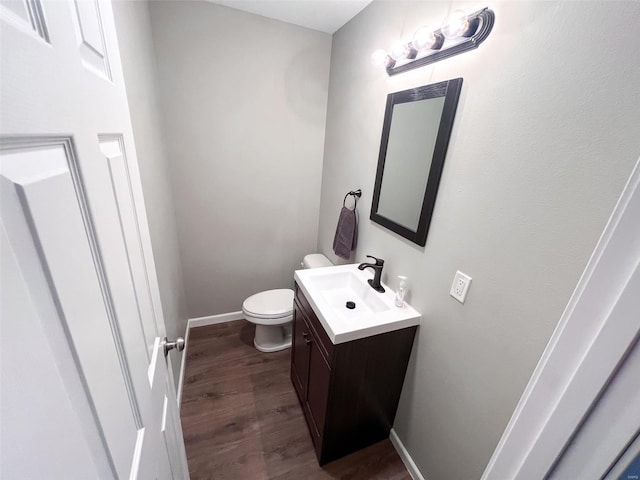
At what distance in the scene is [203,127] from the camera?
179cm

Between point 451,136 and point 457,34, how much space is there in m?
0.35

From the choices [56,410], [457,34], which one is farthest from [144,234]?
[457,34]

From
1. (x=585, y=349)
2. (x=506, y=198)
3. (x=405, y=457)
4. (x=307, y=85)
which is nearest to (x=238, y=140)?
(x=307, y=85)

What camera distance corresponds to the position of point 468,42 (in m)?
0.92

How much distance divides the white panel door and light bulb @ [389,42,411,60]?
3.60 feet

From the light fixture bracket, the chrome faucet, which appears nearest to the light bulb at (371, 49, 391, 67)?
the light fixture bracket

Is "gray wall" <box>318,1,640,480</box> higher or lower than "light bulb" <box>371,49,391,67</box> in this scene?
lower

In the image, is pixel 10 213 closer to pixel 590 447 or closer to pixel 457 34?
pixel 590 447

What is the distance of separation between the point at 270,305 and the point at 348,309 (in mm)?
801

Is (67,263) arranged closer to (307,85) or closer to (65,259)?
(65,259)

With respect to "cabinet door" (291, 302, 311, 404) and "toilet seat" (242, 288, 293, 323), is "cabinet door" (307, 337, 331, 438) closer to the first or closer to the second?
"cabinet door" (291, 302, 311, 404)

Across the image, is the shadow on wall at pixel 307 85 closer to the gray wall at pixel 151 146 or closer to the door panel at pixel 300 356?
the gray wall at pixel 151 146

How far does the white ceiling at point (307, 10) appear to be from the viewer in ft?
4.87

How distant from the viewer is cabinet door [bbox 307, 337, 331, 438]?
1.22 m
